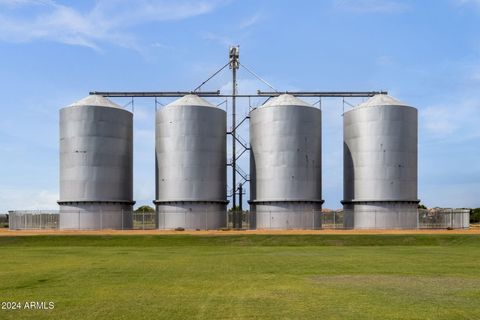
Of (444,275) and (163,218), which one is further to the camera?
(163,218)

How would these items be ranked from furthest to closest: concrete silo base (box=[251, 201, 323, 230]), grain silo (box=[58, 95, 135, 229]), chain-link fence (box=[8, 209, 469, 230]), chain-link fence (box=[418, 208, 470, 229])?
chain-link fence (box=[418, 208, 470, 229]) < grain silo (box=[58, 95, 135, 229]) < chain-link fence (box=[8, 209, 469, 230]) < concrete silo base (box=[251, 201, 323, 230])

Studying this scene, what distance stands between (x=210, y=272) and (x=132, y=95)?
55.2 metres

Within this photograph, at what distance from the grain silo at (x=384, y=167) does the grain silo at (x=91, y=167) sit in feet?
91.8

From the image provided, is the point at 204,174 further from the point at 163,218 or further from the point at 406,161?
the point at 406,161

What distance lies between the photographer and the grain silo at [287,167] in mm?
63125

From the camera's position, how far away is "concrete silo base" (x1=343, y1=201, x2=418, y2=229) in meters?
63.7

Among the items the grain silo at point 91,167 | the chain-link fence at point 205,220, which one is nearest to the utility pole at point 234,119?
the chain-link fence at point 205,220

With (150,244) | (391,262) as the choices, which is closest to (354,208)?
(150,244)

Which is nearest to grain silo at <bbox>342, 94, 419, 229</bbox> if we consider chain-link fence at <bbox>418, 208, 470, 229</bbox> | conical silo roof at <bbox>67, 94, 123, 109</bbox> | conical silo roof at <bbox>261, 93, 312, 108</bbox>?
chain-link fence at <bbox>418, 208, 470, 229</bbox>

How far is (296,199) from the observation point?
62969mm

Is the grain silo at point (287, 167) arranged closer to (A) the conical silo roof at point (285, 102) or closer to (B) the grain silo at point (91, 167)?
(A) the conical silo roof at point (285, 102)

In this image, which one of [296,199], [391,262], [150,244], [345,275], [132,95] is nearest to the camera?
[345,275]

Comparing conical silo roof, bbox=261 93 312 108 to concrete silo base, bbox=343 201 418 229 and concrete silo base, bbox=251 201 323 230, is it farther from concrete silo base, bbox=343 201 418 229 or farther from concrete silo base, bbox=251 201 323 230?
concrete silo base, bbox=343 201 418 229

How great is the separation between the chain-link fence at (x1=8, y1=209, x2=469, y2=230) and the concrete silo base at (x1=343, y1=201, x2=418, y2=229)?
4.5 inches
